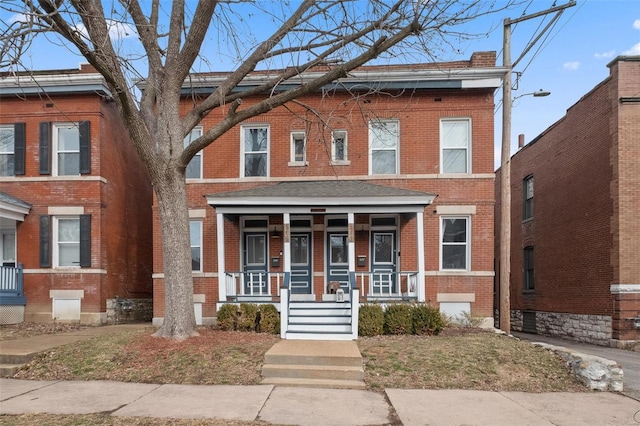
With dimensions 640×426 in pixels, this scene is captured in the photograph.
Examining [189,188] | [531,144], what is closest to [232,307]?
[189,188]

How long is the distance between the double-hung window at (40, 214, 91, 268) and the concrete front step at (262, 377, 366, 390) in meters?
8.93

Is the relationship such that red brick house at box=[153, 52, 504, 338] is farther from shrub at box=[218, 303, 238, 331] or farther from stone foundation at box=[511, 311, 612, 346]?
stone foundation at box=[511, 311, 612, 346]

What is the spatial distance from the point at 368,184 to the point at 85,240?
8880 mm

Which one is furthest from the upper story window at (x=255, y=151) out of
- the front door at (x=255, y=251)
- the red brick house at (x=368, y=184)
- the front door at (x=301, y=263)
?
the front door at (x=301, y=263)

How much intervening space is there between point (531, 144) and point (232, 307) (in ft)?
50.2

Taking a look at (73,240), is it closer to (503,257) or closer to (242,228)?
(242,228)

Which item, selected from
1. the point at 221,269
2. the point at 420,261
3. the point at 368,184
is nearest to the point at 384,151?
the point at 368,184

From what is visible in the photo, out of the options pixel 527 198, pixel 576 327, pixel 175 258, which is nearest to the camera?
pixel 175 258

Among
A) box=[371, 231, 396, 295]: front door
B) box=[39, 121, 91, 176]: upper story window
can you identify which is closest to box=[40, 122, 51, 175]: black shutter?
box=[39, 121, 91, 176]: upper story window

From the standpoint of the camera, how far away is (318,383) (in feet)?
21.6

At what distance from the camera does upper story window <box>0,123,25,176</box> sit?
511 inches

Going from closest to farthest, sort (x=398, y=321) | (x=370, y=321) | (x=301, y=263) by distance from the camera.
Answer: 1. (x=370, y=321)
2. (x=398, y=321)
3. (x=301, y=263)

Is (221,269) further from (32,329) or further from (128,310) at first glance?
(32,329)

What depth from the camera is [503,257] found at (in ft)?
35.2
